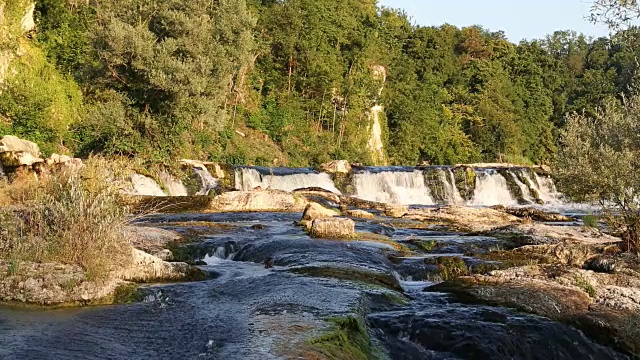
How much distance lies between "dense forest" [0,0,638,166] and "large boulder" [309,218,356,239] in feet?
26.1

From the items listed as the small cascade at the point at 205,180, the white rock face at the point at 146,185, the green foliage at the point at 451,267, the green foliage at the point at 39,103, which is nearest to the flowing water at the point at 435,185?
the small cascade at the point at 205,180

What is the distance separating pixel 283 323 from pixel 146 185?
2196 cm

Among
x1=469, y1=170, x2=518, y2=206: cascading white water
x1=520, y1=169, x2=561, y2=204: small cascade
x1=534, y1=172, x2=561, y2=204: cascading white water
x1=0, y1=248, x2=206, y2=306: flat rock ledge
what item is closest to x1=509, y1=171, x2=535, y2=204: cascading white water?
x1=520, y1=169, x2=561, y2=204: small cascade

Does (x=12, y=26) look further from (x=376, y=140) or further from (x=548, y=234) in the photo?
(x=376, y=140)

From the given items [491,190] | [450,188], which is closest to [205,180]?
[450,188]

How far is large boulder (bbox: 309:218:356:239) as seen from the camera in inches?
609

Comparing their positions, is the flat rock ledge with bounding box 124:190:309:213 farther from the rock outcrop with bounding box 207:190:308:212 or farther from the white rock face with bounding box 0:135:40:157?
the white rock face with bounding box 0:135:40:157

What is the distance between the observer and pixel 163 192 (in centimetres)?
2789

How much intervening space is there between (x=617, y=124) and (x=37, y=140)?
26526 mm

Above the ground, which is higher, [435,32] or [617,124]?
[435,32]

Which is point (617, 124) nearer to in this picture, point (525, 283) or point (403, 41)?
point (525, 283)

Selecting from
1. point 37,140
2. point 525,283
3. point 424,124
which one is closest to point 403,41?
point 424,124

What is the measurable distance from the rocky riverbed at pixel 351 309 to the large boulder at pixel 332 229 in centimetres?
71

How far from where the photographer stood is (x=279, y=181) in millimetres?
33875
